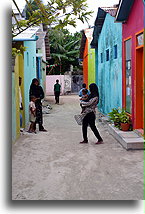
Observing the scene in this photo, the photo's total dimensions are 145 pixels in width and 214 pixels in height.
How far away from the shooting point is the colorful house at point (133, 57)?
788 centimetres

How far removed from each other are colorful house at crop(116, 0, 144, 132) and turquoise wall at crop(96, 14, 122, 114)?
2.70ft

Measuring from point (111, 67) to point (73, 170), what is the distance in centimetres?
642

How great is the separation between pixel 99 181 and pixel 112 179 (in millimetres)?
224

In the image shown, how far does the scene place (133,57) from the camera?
8.28m

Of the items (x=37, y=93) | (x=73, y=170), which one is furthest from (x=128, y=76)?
(x=73, y=170)

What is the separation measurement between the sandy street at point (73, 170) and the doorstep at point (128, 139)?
0.47ft

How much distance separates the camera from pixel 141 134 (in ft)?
25.0

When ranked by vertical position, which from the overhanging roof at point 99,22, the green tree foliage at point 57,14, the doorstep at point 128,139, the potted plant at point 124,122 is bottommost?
the doorstep at point 128,139

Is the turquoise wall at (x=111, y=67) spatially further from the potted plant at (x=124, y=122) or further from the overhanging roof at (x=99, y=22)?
the potted plant at (x=124, y=122)

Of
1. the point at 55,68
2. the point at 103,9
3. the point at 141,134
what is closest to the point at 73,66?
the point at 55,68

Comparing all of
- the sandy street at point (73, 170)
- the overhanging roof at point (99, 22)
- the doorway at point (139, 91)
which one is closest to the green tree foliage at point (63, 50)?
the overhanging roof at point (99, 22)

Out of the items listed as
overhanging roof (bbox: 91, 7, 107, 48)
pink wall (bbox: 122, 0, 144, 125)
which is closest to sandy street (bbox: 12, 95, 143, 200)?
pink wall (bbox: 122, 0, 144, 125)

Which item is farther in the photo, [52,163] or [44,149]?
[44,149]

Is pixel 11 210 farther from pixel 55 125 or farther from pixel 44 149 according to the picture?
pixel 55 125
